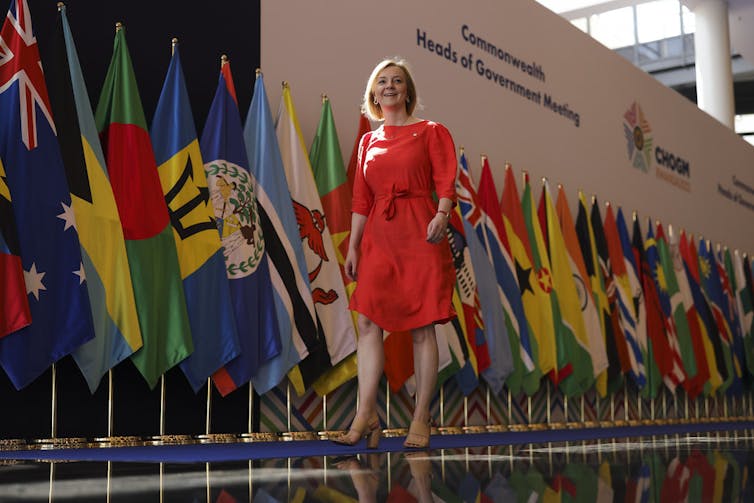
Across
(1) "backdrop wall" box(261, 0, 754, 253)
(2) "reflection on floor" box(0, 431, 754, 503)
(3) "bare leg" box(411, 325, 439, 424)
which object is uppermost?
(1) "backdrop wall" box(261, 0, 754, 253)

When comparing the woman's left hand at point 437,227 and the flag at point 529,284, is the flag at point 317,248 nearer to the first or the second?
the woman's left hand at point 437,227

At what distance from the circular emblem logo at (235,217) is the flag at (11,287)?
3.16ft

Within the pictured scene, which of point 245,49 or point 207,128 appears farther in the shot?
point 245,49

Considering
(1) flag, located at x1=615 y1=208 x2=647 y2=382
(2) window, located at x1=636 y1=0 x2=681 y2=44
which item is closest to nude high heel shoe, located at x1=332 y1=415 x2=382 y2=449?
(1) flag, located at x1=615 y1=208 x2=647 y2=382

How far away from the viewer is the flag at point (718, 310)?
8316 mm

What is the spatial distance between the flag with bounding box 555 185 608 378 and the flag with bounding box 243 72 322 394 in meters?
2.62

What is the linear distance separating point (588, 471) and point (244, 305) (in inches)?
81.3

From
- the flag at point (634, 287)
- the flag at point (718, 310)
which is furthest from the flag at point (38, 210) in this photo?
the flag at point (718, 310)

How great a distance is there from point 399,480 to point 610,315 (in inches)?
198

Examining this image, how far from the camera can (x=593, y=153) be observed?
7488mm

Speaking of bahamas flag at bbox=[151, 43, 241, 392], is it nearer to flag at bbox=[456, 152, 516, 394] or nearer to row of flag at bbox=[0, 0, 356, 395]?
row of flag at bbox=[0, 0, 356, 395]

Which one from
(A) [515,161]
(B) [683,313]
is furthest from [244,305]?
(B) [683,313]

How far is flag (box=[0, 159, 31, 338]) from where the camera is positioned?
307 cm

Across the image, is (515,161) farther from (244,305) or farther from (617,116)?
(244,305)
